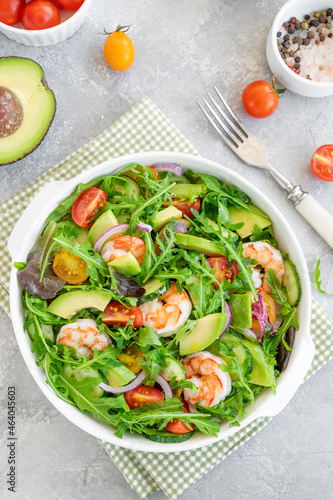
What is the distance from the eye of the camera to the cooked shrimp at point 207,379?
1904 mm

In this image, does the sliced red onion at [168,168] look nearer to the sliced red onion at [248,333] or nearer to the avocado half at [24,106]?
the avocado half at [24,106]

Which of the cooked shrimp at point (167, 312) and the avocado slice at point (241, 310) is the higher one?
the avocado slice at point (241, 310)

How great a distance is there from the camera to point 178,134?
8.21 ft

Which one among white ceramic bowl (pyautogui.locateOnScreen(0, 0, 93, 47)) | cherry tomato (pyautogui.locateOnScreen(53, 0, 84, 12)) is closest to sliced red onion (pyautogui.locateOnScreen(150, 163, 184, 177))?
white ceramic bowl (pyautogui.locateOnScreen(0, 0, 93, 47))

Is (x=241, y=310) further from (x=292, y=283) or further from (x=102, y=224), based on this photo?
(x=102, y=224)

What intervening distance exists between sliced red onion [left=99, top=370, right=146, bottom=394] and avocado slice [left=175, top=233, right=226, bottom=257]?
58 cm

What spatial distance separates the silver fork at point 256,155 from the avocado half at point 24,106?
87 cm

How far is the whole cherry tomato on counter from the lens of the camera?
8.20 ft

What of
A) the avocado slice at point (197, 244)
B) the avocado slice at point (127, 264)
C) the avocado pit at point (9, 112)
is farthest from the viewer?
the avocado pit at point (9, 112)

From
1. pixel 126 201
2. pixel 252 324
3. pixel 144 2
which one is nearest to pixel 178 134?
pixel 126 201

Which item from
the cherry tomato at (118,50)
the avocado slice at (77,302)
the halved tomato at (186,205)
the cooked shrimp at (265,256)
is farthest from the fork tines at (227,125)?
the avocado slice at (77,302)

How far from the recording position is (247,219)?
2143 millimetres

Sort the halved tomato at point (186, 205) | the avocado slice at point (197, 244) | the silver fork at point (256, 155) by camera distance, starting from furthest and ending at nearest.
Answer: the silver fork at point (256, 155)
the halved tomato at point (186, 205)
the avocado slice at point (197, 244)

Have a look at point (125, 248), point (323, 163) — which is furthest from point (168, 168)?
point (323, 163)
